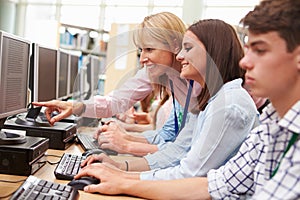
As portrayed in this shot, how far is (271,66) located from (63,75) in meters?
1.91

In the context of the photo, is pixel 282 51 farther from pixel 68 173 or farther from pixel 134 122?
pixel 134 122

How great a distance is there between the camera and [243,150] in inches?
40.3

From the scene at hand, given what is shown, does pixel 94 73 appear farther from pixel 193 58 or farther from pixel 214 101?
pixel 214 101

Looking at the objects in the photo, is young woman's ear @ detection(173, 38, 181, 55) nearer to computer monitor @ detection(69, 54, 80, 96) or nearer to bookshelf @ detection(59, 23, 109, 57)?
computer monitor @ detection(69, 54, 80, 96)

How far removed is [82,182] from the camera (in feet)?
3.72

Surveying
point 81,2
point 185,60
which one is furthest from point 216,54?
point 81,2

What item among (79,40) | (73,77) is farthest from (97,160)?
(79,40)

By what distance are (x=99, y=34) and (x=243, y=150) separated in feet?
18.5

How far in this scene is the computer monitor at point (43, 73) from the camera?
1.73 metres

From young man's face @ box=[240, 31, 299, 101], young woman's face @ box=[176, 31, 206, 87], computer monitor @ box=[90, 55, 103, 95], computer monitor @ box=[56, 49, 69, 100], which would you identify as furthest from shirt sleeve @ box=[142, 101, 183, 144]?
computer monitor @ box=[90, 55, 103, 95]

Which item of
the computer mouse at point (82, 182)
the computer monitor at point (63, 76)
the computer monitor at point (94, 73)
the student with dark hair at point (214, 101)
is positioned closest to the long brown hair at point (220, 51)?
the student with dark hair at point (214, 101)

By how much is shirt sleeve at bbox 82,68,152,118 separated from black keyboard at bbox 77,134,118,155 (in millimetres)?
180

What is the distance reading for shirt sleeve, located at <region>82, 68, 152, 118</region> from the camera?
221cm

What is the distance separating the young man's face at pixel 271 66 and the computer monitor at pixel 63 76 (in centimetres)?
160
